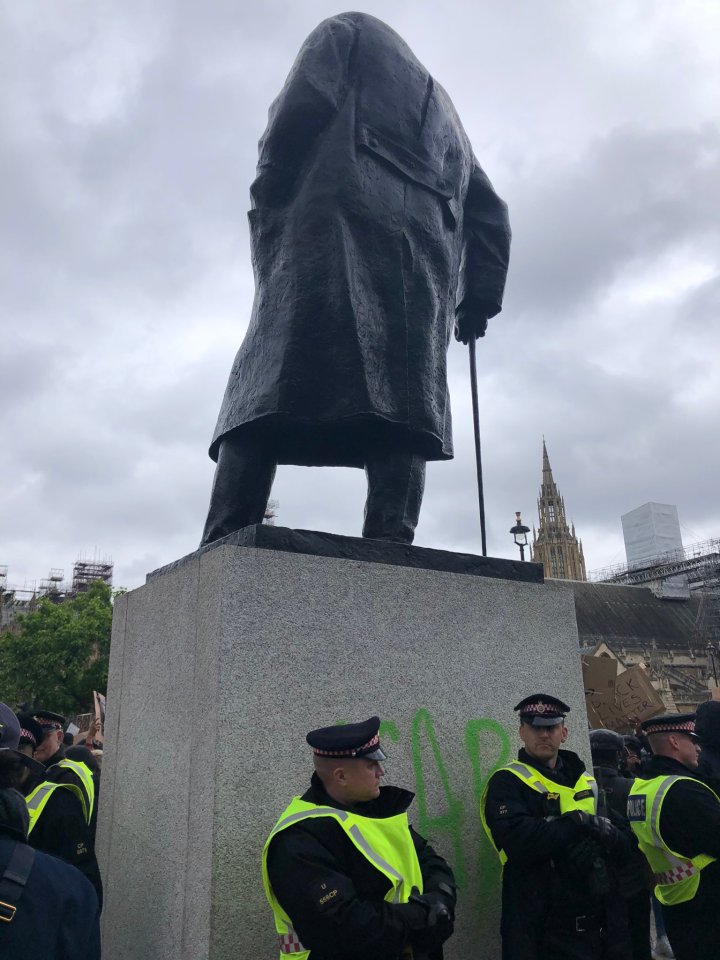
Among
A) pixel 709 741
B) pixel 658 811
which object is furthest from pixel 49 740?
pixel 709 741

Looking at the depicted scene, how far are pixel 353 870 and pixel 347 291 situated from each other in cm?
266

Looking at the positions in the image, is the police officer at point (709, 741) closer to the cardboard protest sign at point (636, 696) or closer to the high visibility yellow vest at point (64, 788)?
the high visibility yellow vest at point (64, 788)

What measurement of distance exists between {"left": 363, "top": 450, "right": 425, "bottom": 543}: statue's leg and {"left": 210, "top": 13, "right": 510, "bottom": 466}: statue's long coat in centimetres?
9

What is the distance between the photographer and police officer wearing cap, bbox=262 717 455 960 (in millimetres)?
2312

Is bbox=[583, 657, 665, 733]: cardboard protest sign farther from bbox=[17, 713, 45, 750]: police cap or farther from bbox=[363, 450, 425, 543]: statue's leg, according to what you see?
bbox=[17, 713, 45, 750]: police cap

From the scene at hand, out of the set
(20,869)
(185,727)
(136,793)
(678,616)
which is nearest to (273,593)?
(185,727)

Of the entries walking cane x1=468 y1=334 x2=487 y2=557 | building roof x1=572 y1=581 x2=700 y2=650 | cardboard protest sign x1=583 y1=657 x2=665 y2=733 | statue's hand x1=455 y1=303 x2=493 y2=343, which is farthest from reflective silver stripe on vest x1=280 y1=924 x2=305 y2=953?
building roof x1=572 y1=581 x2=700 y2=650

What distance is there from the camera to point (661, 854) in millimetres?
3611

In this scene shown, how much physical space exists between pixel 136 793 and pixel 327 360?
228 centimetres

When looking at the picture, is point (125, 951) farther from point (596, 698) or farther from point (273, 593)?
point (596, 698)

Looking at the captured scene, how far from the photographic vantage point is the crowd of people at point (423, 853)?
2094 mm

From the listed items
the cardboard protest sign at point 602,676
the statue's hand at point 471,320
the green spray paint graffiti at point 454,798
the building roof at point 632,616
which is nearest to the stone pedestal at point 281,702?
the green spray paint graffiti at point 454,798

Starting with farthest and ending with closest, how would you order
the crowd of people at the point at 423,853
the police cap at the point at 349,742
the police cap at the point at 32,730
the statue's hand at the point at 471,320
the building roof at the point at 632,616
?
1. the building roof at the point at 632,616
2. the statue's hand at the point at 471,320
3. the police cap at the point at 32,730
4. the police cap at the point at 349,742
5. the crowd of people at the point at 423,853

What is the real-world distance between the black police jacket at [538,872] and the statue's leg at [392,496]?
136 cm
